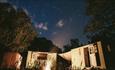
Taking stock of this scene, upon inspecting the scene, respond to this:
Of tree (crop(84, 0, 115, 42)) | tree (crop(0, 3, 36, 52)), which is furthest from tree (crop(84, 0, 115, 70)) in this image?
tree (crop(0, 3, 36, 52))

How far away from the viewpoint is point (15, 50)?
28.3 m

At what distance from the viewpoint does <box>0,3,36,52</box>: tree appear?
2686 centimetres

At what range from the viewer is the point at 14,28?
93.1 ft

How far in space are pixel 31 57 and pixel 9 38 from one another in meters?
6.21

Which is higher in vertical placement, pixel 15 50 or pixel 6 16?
pixel 6 16

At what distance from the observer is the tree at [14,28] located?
26.9 metres

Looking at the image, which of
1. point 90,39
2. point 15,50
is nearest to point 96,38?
point 90,39

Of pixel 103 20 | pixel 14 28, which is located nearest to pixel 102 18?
pixel 103 20

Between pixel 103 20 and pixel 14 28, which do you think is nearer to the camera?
pixel 103 20

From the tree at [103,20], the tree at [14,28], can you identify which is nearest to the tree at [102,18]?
the tree at [103,20]

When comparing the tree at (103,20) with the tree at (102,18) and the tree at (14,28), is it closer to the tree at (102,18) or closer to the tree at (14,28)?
the tree at (102,18)

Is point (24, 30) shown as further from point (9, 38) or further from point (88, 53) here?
point (88, 53)

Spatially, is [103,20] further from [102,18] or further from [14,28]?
[14,28]

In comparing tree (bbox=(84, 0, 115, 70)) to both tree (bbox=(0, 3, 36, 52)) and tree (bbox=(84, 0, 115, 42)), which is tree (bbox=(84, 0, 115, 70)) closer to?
tree (bbox=(84, 0, 115, 42))
